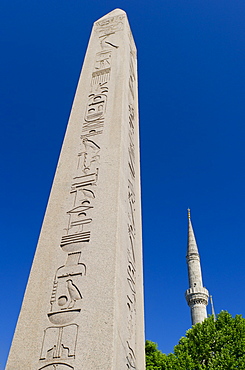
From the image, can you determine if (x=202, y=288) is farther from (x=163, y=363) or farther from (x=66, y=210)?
(x=66, y=210)

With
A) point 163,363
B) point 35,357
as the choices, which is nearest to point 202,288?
point 163,363

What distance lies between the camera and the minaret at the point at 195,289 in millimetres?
34406

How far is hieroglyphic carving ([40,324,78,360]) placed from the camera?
2580mm

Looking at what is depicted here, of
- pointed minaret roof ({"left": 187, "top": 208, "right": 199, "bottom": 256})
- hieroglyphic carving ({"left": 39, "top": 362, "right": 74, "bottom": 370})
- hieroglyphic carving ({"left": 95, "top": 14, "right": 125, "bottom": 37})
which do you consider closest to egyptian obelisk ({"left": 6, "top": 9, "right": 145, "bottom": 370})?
hieroglyphic carving ({"left": 39, "top": 362, "right": 74, "bottom": 370})

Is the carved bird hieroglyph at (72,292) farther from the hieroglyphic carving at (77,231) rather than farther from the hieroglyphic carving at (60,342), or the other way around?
the hieroglyphic carving at (60,342)

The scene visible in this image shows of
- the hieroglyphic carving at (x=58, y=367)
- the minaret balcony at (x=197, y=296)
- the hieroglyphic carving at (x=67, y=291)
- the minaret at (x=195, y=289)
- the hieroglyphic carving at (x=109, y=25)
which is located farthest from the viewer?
the minaret balcony at (x=197, y=296)

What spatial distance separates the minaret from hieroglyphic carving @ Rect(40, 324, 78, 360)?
32.7 metres

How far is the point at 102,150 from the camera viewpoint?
412 centimetres

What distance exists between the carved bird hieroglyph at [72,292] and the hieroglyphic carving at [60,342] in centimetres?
20

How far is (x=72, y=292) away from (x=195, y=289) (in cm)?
3460

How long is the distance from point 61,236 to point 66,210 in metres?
0.32

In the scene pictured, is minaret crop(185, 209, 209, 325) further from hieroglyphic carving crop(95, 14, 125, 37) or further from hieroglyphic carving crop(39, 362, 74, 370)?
hieroglyphic carving crop(39, 362, 74, 370)

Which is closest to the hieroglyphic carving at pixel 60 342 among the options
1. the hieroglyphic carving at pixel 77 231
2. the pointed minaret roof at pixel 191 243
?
the hieroglyphic carving at pixel 77 231

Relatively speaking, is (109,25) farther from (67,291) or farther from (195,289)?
(195,289)
